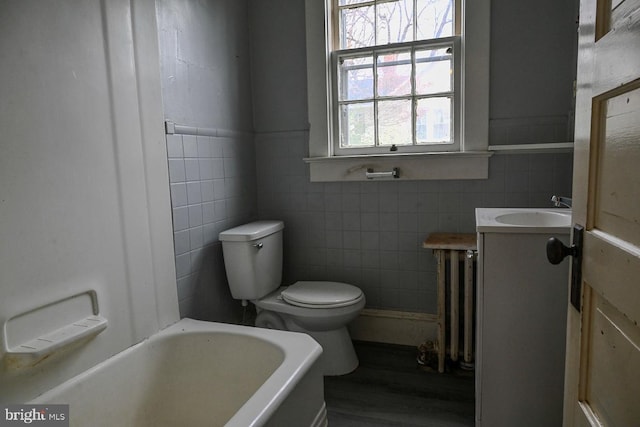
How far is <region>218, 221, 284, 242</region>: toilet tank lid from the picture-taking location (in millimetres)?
2090

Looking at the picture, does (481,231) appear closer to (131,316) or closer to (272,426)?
(272,426)

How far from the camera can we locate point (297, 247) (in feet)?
8.57

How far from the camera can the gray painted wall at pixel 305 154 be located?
6.63 feet

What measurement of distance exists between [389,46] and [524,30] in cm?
70

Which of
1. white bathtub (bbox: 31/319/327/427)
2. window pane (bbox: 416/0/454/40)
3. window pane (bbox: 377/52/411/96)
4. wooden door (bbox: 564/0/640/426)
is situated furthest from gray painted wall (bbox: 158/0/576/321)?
wooden door (bbox: 564/0/640/426)

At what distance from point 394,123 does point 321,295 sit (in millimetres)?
1080

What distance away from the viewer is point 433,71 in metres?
2.32

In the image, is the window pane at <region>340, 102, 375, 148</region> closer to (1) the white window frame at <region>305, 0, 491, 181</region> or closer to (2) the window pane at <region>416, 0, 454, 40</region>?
(1) the white window frame at <region>305, 0, 491, 181</region>

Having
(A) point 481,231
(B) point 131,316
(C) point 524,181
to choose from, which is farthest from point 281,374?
(C) point 524,181

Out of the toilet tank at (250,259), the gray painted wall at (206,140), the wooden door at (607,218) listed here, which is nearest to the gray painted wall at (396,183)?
the gray painted wall at (206,140)

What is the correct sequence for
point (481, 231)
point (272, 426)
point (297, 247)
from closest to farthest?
point (272, 426), point (481, 231), point (297, 247)

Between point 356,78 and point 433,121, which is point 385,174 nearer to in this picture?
point 433,121

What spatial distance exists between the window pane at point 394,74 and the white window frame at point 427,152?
289 mm

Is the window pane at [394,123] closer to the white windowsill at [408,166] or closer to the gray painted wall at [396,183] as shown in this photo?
the white windowsill at [408,166]
